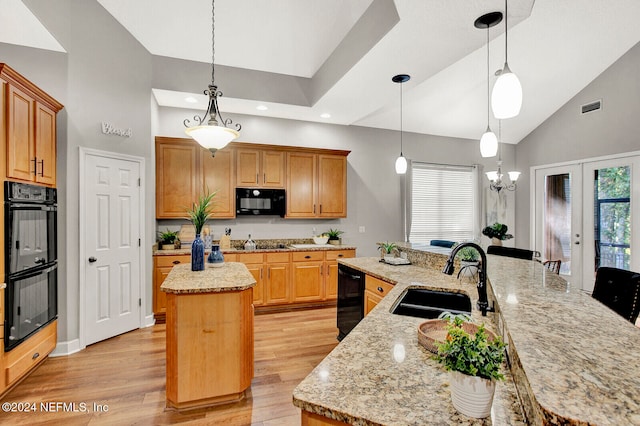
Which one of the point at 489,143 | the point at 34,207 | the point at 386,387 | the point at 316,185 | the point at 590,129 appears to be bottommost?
the point at 386,387

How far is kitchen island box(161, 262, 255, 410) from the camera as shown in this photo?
2186 mm

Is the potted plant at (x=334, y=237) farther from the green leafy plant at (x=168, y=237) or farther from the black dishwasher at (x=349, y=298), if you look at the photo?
the green leafy plant at (x=168, y=237)

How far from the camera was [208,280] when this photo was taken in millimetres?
2350

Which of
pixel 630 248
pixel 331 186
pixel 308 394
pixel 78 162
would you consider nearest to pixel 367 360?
pixel 308 394

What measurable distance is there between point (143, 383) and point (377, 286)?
2.07 m

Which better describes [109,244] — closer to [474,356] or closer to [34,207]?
[34,207]

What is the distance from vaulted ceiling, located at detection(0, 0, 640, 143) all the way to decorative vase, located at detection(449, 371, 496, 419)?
95.9 inches

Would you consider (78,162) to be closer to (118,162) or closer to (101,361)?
(118,162)

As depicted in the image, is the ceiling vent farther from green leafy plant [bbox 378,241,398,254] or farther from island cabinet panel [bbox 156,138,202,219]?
island cabinet panel [bbox 156,138,202,219]

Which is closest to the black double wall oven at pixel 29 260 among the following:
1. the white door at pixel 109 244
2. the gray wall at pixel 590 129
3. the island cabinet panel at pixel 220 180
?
the white door at pixel 109 244

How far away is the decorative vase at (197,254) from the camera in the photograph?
2.56m

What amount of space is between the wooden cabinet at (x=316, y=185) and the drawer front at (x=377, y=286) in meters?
2.31

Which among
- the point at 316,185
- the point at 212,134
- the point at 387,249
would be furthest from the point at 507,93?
the point at 316,185

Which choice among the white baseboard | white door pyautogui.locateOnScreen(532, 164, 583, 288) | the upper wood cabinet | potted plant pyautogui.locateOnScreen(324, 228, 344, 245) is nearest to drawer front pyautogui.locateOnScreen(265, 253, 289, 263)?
potted plant pyautogui.locateOnScreen(324, 228, 344, 245)
